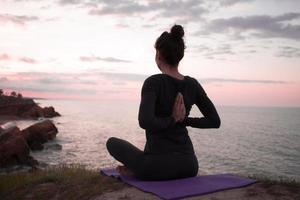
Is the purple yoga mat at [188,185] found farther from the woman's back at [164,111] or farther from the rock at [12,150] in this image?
the rock at [12,150]

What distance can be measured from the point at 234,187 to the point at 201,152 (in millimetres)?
39586

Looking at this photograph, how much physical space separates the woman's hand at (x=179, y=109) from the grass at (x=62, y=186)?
1759 millimetres

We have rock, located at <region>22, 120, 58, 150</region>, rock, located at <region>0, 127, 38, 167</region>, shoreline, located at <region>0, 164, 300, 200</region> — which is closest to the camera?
shoreline, located at <region>0, 164, 300, 200</region>

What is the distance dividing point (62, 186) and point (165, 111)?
3.06m

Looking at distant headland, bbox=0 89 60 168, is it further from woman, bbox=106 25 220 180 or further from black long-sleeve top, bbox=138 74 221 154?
black long-sleeve top, bbox=138 74 221 154

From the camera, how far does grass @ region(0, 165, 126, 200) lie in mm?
6750

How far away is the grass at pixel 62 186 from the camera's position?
675 cm

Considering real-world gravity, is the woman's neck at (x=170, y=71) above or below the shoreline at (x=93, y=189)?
above

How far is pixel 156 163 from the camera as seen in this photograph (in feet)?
19.8

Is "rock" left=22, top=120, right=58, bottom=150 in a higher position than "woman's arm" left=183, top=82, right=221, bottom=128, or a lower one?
lower

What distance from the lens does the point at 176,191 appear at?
18.4 ft

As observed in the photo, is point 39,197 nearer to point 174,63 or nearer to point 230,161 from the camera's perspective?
Result: point 174,63

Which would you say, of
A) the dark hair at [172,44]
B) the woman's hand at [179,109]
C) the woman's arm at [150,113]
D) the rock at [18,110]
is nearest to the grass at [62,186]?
the woman's arm at [150,113]

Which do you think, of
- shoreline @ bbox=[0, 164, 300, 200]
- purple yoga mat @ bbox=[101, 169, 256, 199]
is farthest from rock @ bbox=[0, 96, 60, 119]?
purple yoga mat @ bbox=[101, 169, 256, 199]
